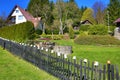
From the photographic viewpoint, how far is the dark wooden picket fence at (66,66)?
8805mm

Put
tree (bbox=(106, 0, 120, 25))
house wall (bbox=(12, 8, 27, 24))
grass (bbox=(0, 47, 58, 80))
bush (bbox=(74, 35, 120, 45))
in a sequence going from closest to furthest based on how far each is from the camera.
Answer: grass (bbox=(0, 47, 58, 80))
bush (bbox=(74, 35, 120, 45))
tree (bbox=(106, 0, 120, 25))
house wall (bbox=(12, 8, 27, 24))

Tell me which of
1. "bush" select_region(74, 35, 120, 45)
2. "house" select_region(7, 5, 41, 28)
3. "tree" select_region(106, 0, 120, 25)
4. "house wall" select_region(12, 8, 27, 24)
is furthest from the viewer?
"house wall" select_region(12, 8, 27, 24)

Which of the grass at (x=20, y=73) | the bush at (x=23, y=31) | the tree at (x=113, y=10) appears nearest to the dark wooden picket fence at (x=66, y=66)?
the grass at (x=20, y=73)

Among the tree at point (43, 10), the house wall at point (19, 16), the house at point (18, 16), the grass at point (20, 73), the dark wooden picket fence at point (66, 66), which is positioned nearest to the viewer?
Result: the dark wooden picket fence at point (66, 66)

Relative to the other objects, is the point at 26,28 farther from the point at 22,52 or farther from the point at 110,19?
the point at 110,19

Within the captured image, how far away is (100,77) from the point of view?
29.7ft

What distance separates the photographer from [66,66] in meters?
11.5

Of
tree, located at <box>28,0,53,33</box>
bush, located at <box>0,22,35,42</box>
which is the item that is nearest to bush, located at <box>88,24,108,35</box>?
bush, located at <box>0,22,35,42</box>

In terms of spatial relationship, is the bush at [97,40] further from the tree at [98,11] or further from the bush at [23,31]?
the tree at [98,11]

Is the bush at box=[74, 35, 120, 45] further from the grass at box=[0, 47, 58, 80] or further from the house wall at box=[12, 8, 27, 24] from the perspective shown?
the house wall at box=[12, 8, 27, 24]

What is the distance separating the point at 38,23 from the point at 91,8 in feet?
89.1

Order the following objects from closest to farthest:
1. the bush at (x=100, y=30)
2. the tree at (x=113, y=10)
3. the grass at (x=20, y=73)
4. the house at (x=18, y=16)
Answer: the grass at (x=20, y=73), the bush at (x=100, y=30), the tree at (x=113, y=10), the house at (x=18, y=16)

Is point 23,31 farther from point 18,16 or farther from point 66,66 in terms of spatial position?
point 18,16

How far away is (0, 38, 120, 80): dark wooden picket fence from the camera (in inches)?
347
